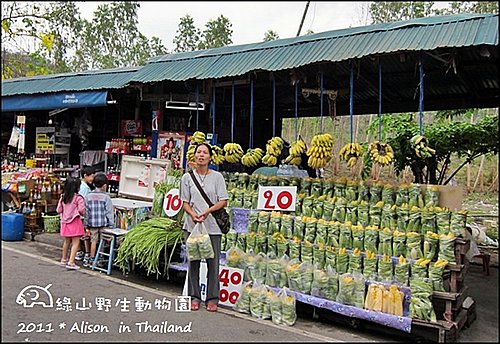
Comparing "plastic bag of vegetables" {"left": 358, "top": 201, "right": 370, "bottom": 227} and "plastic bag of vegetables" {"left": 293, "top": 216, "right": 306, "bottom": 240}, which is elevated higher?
"plastic bag of vegetables" {"left": 358, "top": 201, "right": 370, "bottom": 227}

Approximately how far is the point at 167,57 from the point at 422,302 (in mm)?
4586

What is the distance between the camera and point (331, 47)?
16.6 feet

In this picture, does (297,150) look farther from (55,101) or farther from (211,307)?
(55,101)

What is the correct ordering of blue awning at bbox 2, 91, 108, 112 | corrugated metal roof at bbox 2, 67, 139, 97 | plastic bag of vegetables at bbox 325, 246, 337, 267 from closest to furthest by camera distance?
plastic bag of vegetables at bbox 325, 246, 337, 267
corrugated metal roof at bbox 2, 67, 139, 97
blue awning at bbox 2, 91, 108, 112

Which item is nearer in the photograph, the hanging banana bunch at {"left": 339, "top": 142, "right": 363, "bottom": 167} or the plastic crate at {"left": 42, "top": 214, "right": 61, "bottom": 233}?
the hanging banana bunch at {"left": 339, "top": 142, "right": 363, "bottom": 167}

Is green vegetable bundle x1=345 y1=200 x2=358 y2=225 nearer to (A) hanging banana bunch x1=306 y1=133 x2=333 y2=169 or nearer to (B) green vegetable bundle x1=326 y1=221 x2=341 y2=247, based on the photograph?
(B) green vegetable bundle x1=326 y1=221 x2=341 y2=247

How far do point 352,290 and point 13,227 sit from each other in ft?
18.9

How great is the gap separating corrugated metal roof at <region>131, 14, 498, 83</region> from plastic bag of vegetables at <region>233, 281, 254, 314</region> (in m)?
2.24

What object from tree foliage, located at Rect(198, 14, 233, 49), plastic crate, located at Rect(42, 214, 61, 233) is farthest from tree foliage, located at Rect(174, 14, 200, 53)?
plastic crate, located at Rect(42, 214, 61, 233)

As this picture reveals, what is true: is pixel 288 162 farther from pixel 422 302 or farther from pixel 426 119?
pixel 426 119

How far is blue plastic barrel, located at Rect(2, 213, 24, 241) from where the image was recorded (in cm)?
768

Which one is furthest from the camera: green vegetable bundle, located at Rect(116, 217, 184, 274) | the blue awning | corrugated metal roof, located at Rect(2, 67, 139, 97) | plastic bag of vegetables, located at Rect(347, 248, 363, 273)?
the blue awning

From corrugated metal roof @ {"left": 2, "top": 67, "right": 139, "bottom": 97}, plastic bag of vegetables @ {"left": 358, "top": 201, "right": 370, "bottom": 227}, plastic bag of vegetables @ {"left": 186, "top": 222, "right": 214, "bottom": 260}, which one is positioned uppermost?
corrugated metal roof @ {"left": 2, "top": 67, "right": 139, "bottom": 97}

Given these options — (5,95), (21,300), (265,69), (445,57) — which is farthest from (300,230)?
(5,95)
